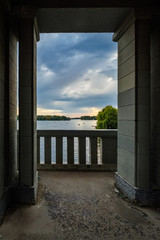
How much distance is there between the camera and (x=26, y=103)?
212 cm

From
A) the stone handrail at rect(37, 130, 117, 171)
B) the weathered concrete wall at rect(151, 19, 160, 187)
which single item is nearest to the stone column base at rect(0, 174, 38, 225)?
the stone handrail at rect(37, 130, 117, 171)

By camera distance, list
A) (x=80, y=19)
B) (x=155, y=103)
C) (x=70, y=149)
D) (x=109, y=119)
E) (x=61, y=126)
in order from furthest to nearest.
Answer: (x=109, y=119), (x=61, y=126), (x=70, y=149), (x=80, y=19), (x=155, y=103)

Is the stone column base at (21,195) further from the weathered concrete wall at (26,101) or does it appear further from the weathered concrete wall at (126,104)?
the weathered concrete wall at (126,104)

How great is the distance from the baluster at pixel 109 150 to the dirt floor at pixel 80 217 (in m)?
0.96

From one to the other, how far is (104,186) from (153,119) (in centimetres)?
169

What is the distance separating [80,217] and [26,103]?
6.30 ft

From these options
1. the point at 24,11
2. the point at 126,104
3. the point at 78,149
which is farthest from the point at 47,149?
the point at 24,11

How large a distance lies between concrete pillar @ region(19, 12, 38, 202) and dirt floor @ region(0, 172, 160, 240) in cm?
35

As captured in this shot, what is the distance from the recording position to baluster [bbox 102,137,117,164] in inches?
137

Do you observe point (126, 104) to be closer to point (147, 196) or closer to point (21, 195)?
point (147, 196)

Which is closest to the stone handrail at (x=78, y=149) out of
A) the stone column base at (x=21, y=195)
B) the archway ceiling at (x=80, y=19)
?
the stone column base at (x=21, y=195)

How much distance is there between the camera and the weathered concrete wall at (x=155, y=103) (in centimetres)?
219

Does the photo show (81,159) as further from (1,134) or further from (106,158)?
(1,134)

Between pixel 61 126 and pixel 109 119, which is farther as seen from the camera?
pixel 109 119
